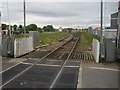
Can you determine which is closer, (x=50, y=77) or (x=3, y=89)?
(x=3, y=89)

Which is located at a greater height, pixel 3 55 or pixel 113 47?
pixel 113 47

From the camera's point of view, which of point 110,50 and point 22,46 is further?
point 22,46

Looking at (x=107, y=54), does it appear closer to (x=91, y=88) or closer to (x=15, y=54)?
(x=91, y=88)

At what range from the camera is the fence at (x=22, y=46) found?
1176 centimetres

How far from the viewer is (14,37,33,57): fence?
38.6 feet

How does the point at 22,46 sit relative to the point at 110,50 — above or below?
above

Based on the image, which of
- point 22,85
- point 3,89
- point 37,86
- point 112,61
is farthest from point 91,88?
point 112,61

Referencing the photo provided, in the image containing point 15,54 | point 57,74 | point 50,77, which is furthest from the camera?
point 15,54

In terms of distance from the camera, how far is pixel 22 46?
1283cm

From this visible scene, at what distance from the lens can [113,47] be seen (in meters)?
10.4

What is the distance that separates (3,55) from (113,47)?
26.4ft

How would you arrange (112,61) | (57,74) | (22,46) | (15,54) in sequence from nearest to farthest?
(57,74) → (112,61) → (15,54) → (22,46)

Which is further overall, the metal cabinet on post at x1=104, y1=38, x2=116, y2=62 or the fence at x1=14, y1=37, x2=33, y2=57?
the fence at x1=14, y1=37, x2=33, y2=57

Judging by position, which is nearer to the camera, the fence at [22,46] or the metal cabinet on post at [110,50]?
the metal cabinet on post at [110,50]
